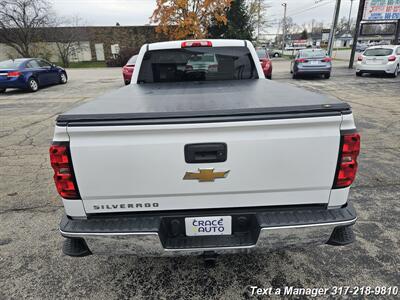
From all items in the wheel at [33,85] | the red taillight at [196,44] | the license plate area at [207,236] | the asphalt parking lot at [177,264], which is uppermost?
the red taillight at [196,44]

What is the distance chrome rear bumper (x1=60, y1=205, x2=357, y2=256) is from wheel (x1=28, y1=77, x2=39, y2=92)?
13677 millimetres

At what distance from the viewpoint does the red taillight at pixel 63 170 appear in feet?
5.67

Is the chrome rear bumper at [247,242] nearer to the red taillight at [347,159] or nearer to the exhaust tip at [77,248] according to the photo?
the exhaust tip at [77,248]

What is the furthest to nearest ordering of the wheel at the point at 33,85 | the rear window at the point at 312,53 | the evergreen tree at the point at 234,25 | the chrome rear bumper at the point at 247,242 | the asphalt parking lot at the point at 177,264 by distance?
the evergreen tree at the point at 234,25 < the rear window at the point at 312,53 < the wheel at the point at 33,85 < the asphalt parking lot at the point at 177,264 < the chrome rear bumper at the point at 247,242

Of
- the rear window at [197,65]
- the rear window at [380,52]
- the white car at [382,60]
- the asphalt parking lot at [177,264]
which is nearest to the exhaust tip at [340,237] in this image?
the asphalt parking lot at [177,264]

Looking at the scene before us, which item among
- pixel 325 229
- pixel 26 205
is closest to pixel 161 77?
pixel 26 205

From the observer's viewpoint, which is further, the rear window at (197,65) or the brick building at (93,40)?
the brick building at (93,40)

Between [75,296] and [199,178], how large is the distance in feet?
5.04

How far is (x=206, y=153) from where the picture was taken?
1743 mm

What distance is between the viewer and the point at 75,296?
227 centimetres

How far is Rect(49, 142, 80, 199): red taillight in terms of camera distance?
1729 millimetres

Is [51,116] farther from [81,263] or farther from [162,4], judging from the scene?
[162,4]

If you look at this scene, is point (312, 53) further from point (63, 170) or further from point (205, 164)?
point (63, 170)

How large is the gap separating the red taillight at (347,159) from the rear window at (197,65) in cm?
259
